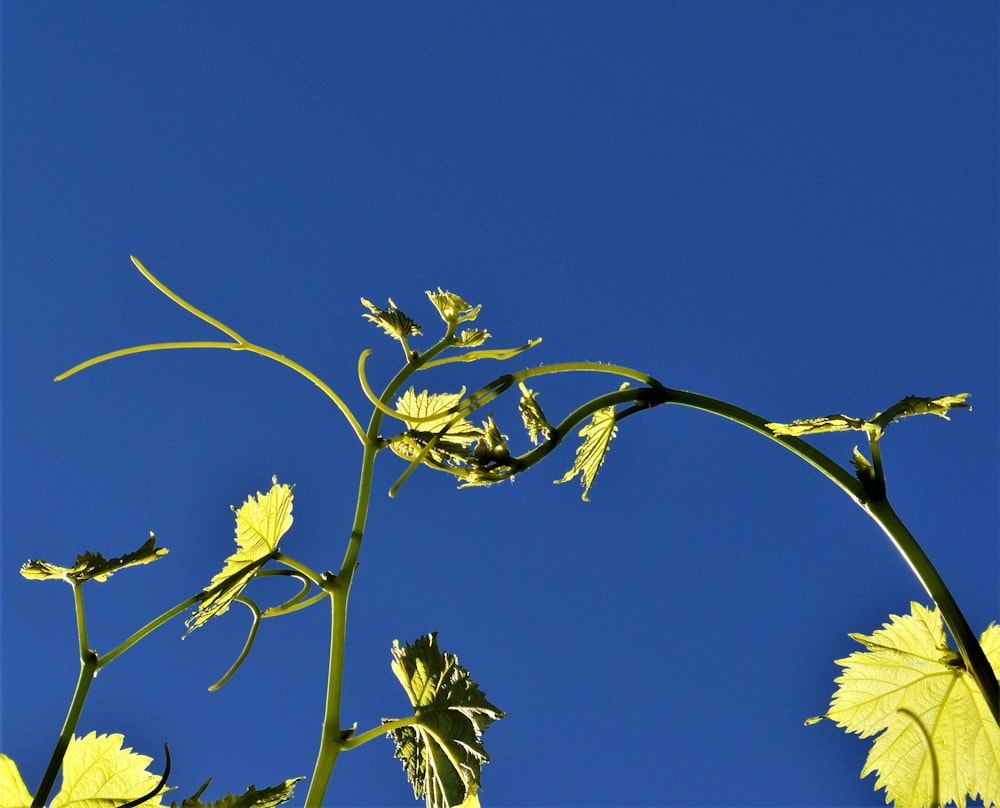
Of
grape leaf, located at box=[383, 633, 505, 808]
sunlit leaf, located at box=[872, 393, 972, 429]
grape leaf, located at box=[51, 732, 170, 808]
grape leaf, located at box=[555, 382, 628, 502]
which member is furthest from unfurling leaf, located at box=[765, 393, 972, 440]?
grape leaf, located at box=[51, 732, 170, 808]

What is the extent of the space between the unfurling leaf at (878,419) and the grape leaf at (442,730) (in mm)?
274

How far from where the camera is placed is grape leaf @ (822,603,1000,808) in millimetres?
662

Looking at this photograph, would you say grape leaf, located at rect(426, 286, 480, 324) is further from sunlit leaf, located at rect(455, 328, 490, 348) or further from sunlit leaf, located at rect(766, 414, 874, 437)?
sunlit leaf, located at rect(766, 414, 874, 437)

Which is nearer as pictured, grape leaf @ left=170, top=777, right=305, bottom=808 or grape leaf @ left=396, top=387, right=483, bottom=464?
grape leaf @ left=170, top=777, right=305, bottom=808

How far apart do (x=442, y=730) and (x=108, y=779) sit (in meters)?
0.23

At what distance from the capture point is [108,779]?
0.61 meters

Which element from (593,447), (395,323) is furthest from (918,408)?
(395,323)

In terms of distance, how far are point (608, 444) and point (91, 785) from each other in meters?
0.44

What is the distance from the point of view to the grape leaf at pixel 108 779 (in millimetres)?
607

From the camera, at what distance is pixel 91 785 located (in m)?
0.61

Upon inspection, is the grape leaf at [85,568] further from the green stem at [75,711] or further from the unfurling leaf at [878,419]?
the unfurling leaf at [878,419]

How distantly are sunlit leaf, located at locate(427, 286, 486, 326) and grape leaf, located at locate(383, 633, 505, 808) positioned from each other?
0.25m

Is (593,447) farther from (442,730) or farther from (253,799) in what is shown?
(253,799)

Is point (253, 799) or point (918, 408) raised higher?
point (918, 408)
